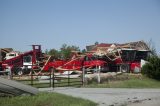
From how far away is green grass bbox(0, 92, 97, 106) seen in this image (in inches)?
572

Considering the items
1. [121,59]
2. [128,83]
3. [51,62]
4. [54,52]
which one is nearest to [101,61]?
[121,59]

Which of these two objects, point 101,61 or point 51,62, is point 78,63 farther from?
point 51,62

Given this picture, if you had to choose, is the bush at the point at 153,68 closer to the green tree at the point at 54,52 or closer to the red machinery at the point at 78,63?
the red machinery at the point at 78,63

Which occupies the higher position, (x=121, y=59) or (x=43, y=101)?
(x=121, y=59)

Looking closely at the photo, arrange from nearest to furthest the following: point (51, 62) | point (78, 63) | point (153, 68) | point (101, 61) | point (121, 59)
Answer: point (153, 68) → point (101, 61) → point (78, 63) → point (121, 59) → point (51, 62)

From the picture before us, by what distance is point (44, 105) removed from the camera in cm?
1461

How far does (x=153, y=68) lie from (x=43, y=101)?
16157 millimetres

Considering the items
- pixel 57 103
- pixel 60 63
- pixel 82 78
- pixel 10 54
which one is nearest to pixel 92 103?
pixel 57 103

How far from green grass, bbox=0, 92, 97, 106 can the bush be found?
14052mm

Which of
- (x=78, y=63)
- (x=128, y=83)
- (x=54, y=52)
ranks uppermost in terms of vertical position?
(x=54, y=52)

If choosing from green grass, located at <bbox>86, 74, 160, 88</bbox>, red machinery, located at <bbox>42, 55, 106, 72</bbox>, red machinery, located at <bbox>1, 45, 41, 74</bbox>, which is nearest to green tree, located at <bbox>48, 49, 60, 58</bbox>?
red machinery, located at <bbox>1, 45, 41, 74</bbox>

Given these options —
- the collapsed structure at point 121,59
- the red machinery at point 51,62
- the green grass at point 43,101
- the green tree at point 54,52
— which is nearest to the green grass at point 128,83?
the red machinery at point 51,62

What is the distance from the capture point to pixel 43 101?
15.1 metres

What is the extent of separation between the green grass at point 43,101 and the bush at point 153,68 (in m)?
14.1
